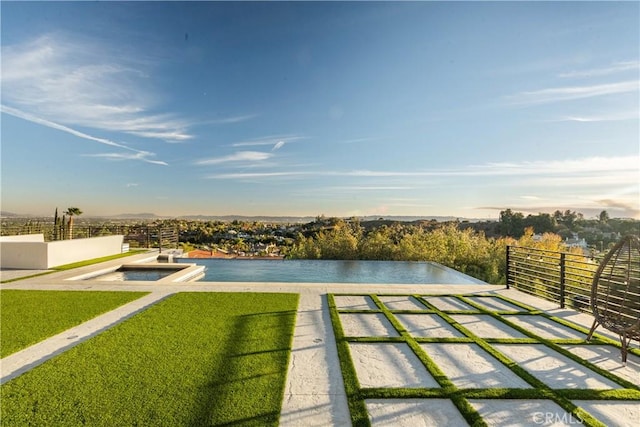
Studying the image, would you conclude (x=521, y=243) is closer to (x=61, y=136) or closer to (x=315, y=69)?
(x=315, y=69)

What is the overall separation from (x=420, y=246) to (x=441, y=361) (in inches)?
390

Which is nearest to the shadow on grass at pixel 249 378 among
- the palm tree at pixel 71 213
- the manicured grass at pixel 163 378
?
the manicured grass at pixel 163 378

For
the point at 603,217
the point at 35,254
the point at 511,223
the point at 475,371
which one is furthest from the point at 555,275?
the point at 603,217

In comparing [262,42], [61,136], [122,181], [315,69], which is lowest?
[122,181]

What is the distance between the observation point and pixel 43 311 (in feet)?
17.1

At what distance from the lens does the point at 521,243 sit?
45.7 feet

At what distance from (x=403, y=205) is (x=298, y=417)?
17132 mm

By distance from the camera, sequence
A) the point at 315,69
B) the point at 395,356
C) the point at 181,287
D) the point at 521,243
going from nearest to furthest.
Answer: the point at 395,356 → the point at 181,287 → the point at 315,69 → the point at 521,243

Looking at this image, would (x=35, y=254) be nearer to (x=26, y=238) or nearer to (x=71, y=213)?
(x=26, y=238)

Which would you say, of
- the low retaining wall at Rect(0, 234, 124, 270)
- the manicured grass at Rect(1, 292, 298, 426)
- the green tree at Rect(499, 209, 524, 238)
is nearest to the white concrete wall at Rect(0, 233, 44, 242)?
the low retaining wall at Rect(0, 234, 124, 270)

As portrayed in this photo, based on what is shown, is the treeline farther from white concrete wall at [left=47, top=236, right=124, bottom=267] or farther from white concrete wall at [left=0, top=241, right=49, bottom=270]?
white concrete wall at [left=0, top=241, right=49, bottom=270]

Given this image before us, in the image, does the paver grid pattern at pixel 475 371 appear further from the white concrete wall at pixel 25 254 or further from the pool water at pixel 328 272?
the white concrete wall at pixel 25 254

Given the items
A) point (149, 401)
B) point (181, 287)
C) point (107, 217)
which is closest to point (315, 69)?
point (181, 287)

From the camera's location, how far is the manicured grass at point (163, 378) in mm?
2436
